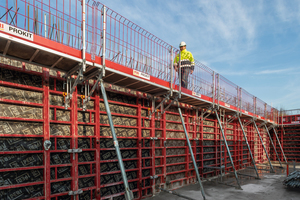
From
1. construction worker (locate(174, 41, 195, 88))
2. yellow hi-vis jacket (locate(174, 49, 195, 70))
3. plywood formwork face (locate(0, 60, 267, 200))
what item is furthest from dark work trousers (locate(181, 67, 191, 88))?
plywood formwork face (locate(0, 60, 267, 200))

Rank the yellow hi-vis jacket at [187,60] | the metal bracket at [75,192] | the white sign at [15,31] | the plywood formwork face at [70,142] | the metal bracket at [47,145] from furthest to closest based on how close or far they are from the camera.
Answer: the yellow hi-vis jacket at [187,60] → the metal bracket at [75,192] → the metal bracket at [47,145] → the plywood formwork face at [70,142] → the white sign at [15,31]

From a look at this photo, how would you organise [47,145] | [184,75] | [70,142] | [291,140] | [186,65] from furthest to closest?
[291,140]
[184,75]
[186,65]
[70,142]
[47,145]

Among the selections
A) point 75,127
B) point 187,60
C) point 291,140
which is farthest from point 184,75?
point 291,140

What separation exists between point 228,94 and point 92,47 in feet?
33.0

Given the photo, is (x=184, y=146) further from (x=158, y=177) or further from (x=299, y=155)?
(x=299, y=155)

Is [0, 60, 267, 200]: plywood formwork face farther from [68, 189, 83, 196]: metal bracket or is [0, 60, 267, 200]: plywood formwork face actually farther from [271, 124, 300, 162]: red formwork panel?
[271, 124, 300, 162]: red formwork panel

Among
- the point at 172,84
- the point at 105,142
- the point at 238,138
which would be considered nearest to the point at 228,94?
the point at 238,138

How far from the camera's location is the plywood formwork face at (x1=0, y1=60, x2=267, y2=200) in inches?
204

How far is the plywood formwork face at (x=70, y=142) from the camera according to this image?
204 inches

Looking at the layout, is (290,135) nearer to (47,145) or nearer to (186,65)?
(186,65)

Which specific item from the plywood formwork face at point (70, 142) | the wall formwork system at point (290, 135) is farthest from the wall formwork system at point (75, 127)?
the wall formwork system at point (290, 135)

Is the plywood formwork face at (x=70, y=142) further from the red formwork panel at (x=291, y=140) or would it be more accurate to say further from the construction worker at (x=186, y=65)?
the red formwork panel at (x=291, y=140)

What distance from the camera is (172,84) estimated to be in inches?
328

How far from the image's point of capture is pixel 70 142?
20.2 feet
